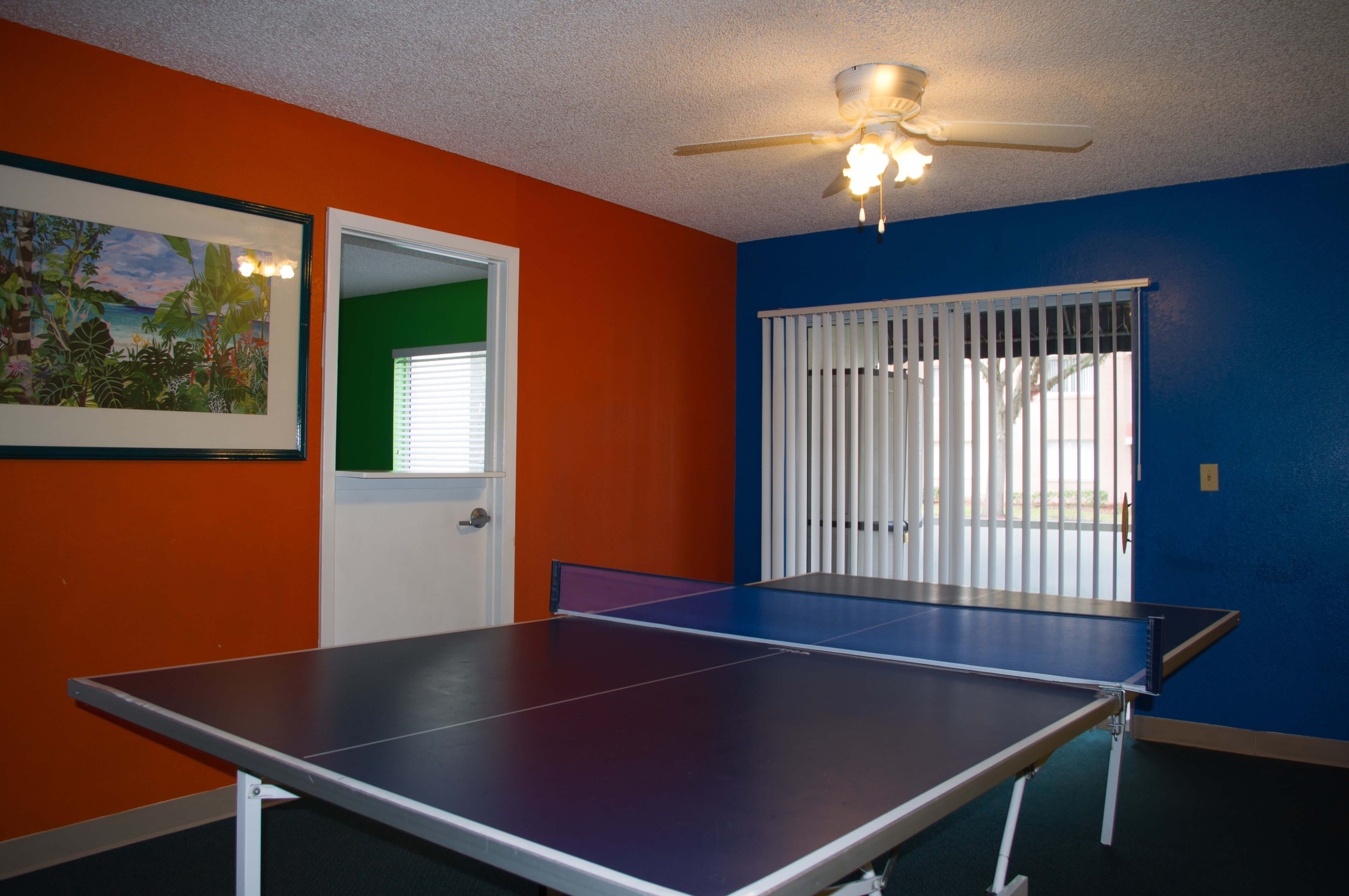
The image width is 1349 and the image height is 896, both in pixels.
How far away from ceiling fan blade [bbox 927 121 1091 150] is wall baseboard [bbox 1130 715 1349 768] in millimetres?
2710

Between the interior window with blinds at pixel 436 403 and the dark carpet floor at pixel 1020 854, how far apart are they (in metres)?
2.86

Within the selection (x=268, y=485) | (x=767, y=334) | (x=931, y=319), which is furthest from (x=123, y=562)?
(x=931, y=319)

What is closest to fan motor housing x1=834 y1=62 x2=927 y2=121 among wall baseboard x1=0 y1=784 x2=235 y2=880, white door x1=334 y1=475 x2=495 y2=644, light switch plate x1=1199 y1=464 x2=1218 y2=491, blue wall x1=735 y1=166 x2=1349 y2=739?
blue wall x1=735 y1=166 x2=1349 y2=739

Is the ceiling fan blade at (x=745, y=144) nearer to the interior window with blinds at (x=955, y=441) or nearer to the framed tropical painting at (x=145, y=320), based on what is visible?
the framed tropical painting at (x=145, y=320)

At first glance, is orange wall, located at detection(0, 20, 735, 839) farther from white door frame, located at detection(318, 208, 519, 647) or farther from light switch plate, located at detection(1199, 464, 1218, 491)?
light switch plate, located at detection(1199, 464, 1218, 491)

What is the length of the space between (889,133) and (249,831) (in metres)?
2.59

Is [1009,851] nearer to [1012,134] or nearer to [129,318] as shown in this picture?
[1012,134]

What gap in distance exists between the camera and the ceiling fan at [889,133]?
2.53 metres

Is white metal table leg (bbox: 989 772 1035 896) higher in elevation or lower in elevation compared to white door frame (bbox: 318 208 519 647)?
lower

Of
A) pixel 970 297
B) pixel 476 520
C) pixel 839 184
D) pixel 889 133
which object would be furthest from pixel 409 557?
pixel 970 297

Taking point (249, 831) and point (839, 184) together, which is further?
point (839, 184)

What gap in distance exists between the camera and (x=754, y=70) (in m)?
2.81

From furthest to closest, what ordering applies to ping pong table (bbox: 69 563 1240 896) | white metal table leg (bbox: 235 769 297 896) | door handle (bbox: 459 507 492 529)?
door handle (bbox: 459 507 492 529)
white metal table leg (bbox: 235 769 297 896)
ping pong table (bbox: 69 563 1240 896)

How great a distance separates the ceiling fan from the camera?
253cm
